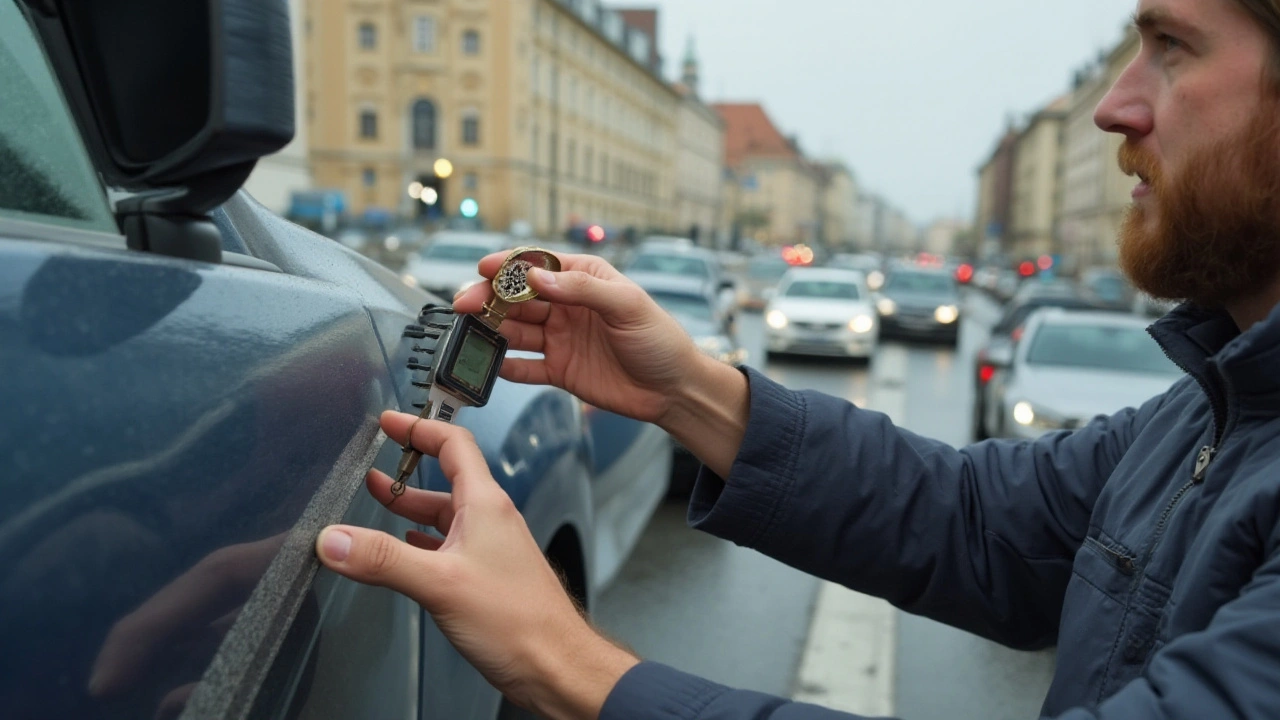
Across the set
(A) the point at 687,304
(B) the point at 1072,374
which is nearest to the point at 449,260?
(A) the point at 687,304

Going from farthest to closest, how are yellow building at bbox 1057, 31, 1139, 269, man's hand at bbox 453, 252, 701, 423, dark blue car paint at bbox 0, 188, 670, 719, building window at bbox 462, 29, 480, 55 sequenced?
yellow building at bbox 1057, 31, 1139, 269, building window at bbox 462, 29, 480, 55, man's hand at bbox 453, 252, 701, 423, dark blue car paint at bbox 0, 188, 670, 719

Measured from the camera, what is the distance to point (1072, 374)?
9531 millimetres

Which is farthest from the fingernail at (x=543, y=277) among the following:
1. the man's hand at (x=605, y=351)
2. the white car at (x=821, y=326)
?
the white car at (x=821, y=326)

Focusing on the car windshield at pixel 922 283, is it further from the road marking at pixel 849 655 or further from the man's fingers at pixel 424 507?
the man's fingers at pixel 424 507

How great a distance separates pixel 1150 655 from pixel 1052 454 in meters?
0.78

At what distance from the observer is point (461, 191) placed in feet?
217

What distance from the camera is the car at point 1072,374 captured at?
28.2 feet

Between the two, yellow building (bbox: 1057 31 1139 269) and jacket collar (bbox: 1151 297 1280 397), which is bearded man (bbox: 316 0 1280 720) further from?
yellow building (bbox: 1057 31 1139 269)

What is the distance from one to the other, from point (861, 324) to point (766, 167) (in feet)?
398

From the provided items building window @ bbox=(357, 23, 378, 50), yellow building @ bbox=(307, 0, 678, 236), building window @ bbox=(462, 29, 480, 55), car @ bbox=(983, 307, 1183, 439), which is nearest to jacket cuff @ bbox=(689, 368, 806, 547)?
car @ bbox=(983, 307, 1183, 439)

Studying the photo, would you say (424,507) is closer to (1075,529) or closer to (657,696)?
(657,696)

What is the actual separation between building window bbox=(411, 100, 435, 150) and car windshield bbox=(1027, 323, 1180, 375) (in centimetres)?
5710

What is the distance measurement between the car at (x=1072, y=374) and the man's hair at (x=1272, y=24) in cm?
693

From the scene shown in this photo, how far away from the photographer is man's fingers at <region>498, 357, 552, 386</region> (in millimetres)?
2007
